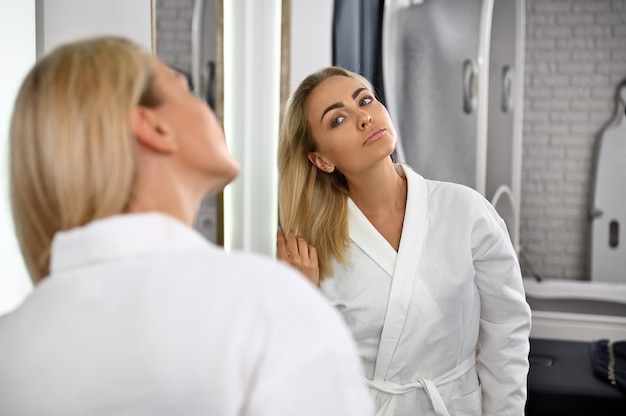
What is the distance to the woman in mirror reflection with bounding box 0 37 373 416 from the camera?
0.55 metres

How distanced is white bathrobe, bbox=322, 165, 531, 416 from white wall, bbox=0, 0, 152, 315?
0.90 m

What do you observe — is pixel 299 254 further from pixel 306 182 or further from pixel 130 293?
pixel 130 293

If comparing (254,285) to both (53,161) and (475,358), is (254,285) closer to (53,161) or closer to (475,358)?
(53,161)

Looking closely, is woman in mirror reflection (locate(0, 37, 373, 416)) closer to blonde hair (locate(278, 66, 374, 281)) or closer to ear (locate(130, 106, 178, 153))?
ear (locate(130, 106, 178, 153))

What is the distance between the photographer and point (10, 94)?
173 centimetres

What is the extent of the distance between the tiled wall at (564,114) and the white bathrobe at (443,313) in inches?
70.8

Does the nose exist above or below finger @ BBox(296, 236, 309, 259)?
above

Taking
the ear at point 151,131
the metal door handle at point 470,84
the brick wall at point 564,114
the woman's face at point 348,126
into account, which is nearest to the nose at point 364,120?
the woman's face at point 348,126

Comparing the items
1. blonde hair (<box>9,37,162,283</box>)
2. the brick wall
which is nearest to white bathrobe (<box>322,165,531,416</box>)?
blonde hair (<box>9,37,162,283</box>)

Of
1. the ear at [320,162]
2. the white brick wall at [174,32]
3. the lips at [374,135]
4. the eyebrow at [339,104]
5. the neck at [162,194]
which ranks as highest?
the white brick wall at [174,32]

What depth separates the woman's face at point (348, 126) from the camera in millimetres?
1451

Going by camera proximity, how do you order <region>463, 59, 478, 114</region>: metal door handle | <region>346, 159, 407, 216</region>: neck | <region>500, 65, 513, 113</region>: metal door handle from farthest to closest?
<region>500, 65, 513, 113</region>: metal door handle
<region>463, 59, 478, 114</region>: metal door handle
<region>346, 159, 407, 216</region>: neck

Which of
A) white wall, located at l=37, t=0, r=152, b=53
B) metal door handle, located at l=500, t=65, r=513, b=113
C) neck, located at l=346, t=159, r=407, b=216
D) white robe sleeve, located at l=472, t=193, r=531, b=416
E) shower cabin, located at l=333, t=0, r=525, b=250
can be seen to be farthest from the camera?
metal door handle, located at l=500, t=65, r=513, b=113

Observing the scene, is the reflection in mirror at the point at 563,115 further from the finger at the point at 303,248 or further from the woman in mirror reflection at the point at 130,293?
the woman in mirror reflection at the point at 130,293
